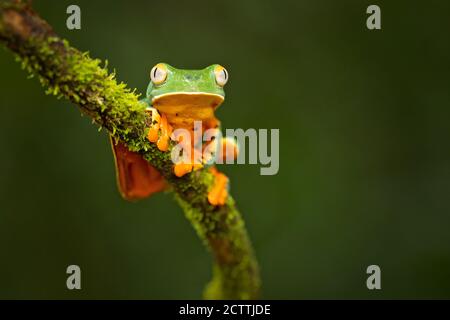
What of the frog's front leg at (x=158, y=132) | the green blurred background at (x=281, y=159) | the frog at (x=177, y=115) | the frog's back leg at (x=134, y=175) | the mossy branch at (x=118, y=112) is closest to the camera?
the mossy branch at (x=118, y=112)

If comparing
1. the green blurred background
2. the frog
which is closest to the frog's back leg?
the frog

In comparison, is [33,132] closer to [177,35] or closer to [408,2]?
[177,35]

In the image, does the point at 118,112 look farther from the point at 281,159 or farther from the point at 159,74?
the point at 281,159

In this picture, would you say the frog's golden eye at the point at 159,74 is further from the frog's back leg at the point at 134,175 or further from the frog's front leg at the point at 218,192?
the frog's front leg at the point at 218,192

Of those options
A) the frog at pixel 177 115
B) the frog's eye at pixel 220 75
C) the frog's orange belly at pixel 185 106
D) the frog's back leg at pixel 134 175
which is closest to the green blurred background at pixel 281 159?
the frog's back leg at pixel 134 175

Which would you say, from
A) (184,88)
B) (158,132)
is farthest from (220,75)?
(158,132)

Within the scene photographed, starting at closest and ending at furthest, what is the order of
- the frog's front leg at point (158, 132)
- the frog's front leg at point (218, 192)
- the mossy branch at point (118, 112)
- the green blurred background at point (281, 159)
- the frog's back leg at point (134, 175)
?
the mossy branch at point (118, 112)
the frog's front leg at point (158, 132)
the frog's back leg at point (134, 175)
the frog's front leg at point (218, 192)
the green blurred background at point (281, 159)

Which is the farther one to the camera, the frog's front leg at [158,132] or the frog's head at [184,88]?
the frog's head at [184,88]

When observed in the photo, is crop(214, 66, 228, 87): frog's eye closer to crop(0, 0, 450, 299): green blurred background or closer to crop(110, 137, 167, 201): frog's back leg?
crop(110, 137, 167, 201): frog's back leg
